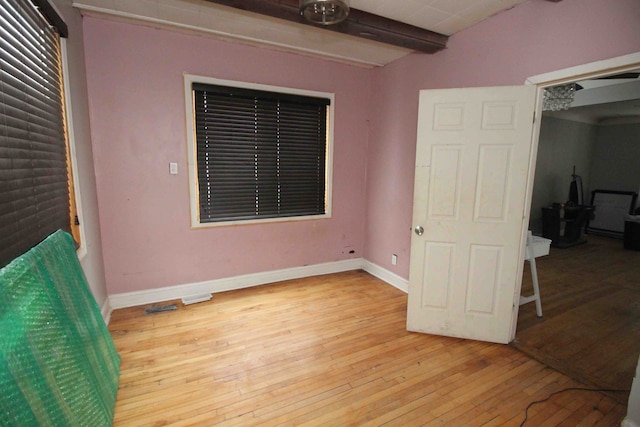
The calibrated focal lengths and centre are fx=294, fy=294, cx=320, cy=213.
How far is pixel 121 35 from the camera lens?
2.63 metres

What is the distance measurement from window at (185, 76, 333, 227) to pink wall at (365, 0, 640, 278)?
71 centimetres

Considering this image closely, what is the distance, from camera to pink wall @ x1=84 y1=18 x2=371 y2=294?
2.67m

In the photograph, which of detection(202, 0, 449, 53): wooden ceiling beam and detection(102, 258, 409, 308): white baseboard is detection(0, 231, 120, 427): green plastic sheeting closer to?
detection(102, 258, 409, 308): white baseboard

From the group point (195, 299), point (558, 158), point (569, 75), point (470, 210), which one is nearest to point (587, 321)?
point (470, 210)

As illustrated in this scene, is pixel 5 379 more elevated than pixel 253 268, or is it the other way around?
pixel 5 379

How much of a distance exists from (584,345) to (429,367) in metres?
1.42

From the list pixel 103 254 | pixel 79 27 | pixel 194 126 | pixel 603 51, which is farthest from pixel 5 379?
pixel 603 51

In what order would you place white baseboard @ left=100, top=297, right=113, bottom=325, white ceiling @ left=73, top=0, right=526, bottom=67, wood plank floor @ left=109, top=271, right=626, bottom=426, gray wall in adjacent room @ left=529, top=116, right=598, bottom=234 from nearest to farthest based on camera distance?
wood plank floor @ left=109, top=271, right=626, bottom=426
white ceiling @ left=73, top=0, right=526, bottom=67
white baseboard @ left=100, top=297, right=113, bottom=325
gray wall in adjacent room @ left=529, top=116, right=598, bottom=234

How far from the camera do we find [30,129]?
1.50 meters

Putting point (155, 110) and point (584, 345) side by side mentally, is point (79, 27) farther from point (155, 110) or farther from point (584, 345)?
point (584, 345)

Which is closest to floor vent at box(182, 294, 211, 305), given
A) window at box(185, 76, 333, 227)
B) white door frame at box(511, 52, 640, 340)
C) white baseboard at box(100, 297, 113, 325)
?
white baseboard at box(100, 297, 113, 325)

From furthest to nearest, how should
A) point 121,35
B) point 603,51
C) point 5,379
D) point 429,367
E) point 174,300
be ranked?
point 174,300 → point 121,35 → point 429,367 → point 603,51 → point 5,379

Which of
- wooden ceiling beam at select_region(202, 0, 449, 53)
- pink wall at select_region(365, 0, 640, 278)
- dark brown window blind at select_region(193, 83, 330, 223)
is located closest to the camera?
pink wall at select_region(365, 0, 640, 278)

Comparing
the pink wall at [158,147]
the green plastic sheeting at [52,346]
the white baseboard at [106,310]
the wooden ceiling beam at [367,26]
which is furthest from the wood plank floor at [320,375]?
the wooden ceiling beam at [367,26]
